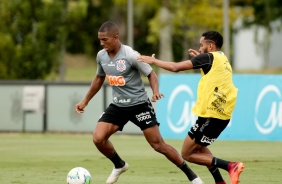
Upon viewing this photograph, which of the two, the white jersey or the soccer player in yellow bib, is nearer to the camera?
the soccer player in yellow bib

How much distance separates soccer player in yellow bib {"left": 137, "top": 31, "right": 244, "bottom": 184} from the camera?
543 inches

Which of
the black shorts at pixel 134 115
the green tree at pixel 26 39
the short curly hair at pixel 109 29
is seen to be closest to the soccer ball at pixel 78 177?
the black shorts at pixel 134 115

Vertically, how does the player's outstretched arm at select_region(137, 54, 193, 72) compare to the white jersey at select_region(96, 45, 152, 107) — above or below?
above

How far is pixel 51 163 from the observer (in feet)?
61.8

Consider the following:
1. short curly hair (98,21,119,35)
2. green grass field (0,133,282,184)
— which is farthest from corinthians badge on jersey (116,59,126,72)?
green grass field (0,133,282,184)

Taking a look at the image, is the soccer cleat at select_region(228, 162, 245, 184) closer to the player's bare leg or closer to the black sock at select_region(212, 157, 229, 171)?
the black sock at select_region(212, 157, 229, 171)

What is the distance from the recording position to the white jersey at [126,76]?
1450cm

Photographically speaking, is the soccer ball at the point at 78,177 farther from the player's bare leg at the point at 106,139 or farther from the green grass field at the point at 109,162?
the green grass field at the point at 109,162

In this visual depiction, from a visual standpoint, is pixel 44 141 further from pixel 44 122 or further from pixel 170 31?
pixel 170 31

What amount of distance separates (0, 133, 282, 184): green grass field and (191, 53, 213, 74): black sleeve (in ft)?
7.11

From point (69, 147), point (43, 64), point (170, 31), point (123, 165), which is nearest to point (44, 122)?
point (69, 147)

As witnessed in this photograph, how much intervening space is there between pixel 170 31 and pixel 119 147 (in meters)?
32.0

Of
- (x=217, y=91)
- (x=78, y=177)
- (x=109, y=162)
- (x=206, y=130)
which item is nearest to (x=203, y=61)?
(x=217, y=91)

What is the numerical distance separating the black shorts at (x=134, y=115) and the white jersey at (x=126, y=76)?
8 cm
